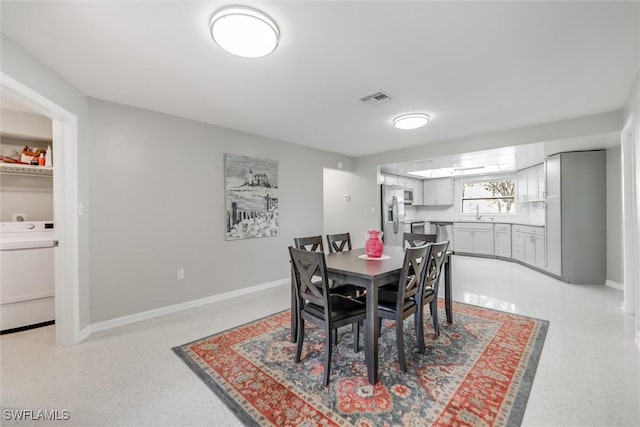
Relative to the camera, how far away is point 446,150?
14.5ft

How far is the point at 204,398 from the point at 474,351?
2051 millimetres

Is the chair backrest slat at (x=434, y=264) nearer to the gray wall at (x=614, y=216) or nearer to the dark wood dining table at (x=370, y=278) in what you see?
the dark wood dining table at (x=370, y=278)

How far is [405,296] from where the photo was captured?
6.81 feet

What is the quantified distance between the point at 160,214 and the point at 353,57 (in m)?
2.62

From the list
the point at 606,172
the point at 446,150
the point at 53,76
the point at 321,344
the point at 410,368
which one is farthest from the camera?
the point at 446,150

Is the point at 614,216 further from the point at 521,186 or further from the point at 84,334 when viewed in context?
the point at 84,334

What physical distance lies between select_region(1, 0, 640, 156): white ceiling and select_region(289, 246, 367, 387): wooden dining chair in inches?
57.8

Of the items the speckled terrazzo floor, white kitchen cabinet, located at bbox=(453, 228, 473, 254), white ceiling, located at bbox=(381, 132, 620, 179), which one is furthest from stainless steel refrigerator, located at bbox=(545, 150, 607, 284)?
white kitchen cabinet, located at bbox=(453, 228, 473, 254)

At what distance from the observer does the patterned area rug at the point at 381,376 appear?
5.18 ft

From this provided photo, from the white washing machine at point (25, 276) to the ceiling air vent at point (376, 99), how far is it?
11.0ft

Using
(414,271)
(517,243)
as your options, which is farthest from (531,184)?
(414,271)

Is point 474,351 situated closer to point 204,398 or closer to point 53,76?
point 204,398

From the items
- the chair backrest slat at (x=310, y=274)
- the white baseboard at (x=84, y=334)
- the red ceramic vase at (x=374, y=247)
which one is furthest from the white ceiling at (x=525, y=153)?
the white baseboard at (x=84, y=334)

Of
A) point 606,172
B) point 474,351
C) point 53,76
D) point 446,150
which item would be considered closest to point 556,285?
point 606,172
